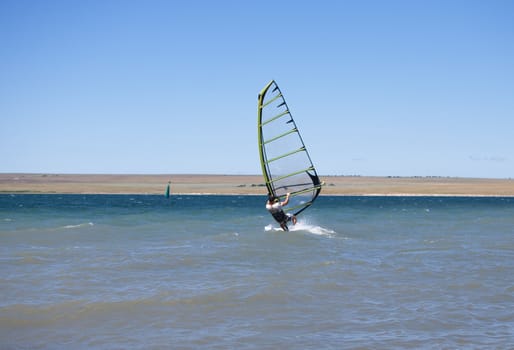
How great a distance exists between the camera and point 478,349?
6.55m

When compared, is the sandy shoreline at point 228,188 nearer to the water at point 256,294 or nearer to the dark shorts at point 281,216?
the dark shorts at point 281,216

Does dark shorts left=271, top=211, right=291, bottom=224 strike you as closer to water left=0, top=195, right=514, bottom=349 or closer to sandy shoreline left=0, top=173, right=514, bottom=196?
water left=0, top=195, right=514, bottom=349

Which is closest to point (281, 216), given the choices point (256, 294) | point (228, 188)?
point (256, 294)

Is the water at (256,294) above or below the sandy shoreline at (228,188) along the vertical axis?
above

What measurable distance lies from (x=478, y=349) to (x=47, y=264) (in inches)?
388

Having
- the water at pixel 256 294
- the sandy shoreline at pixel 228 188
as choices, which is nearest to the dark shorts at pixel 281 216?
the water at pixel 256 294

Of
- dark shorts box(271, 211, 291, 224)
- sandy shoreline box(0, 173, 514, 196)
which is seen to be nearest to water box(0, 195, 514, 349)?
dark shorts box(271, 211, 291, 224)

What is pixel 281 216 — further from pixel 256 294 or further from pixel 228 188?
pixel 228 188

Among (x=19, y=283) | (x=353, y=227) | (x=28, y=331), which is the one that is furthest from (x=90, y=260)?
(x=353, y=227)

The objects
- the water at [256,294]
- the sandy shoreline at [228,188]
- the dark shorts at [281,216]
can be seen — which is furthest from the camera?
the sandy shoreline at [228,188]

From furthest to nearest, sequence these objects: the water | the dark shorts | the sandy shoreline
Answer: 1. the sandy shoreline
2. the dark shorts
3. the water

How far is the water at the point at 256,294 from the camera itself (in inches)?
279

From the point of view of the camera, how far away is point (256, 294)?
9.60 m

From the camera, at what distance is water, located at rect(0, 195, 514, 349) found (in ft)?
23.3
